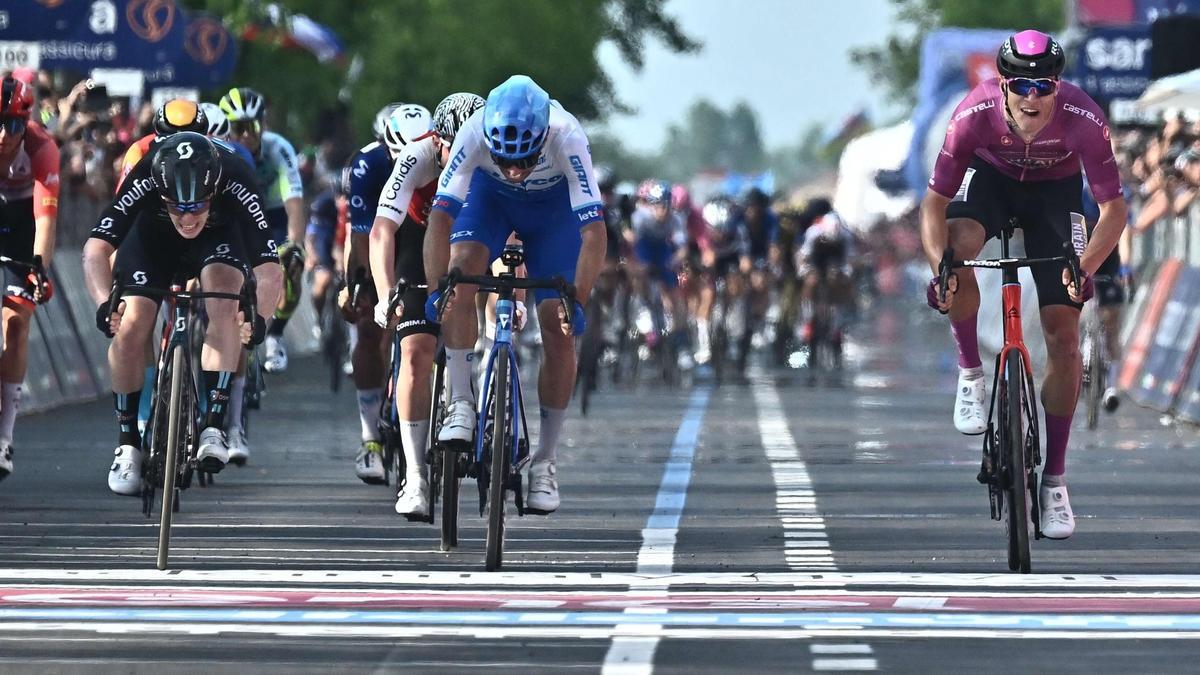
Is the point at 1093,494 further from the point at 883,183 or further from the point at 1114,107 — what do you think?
the point at 883,183

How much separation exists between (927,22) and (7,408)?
4781 inches

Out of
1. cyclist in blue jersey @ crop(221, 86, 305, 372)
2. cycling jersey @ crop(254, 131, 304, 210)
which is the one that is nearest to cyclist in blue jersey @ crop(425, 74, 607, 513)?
cyclist in blue jersey @ crop(221, 86, 305, 372)

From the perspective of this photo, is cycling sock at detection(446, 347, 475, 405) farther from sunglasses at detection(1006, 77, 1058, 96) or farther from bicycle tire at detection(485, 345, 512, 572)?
sunglasses at detection(1006, 77, 1058, 96)

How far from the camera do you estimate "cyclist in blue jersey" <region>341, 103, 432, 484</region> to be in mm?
13531

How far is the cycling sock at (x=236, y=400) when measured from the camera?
14.7 m

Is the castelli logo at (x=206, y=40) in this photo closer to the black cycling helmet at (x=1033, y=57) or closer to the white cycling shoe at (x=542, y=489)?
the white cycling shoe at (x=542, y=489)

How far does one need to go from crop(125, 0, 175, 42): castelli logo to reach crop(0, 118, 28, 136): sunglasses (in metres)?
15.1

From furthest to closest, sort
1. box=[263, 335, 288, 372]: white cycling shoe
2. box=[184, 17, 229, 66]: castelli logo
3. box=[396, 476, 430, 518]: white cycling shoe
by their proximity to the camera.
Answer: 1. box=[184, 17, 229, 66]: castelli logo
2. box=[263, 335, 288, 372]: white cycling shoe
3. box=[396, 476, 430, 518]: white cycling shoe

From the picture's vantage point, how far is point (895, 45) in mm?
137625

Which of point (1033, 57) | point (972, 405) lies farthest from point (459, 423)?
point (1033, 57)

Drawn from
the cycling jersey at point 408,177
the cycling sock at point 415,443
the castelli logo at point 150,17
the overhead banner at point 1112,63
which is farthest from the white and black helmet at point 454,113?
the overhead banner at point 1112,63

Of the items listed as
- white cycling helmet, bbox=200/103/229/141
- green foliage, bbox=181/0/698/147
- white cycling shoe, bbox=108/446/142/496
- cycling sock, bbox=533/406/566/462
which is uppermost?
green foliage, bbox=181/0/698/147

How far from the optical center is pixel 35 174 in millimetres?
13305

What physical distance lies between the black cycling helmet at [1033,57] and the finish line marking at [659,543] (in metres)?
2.23
